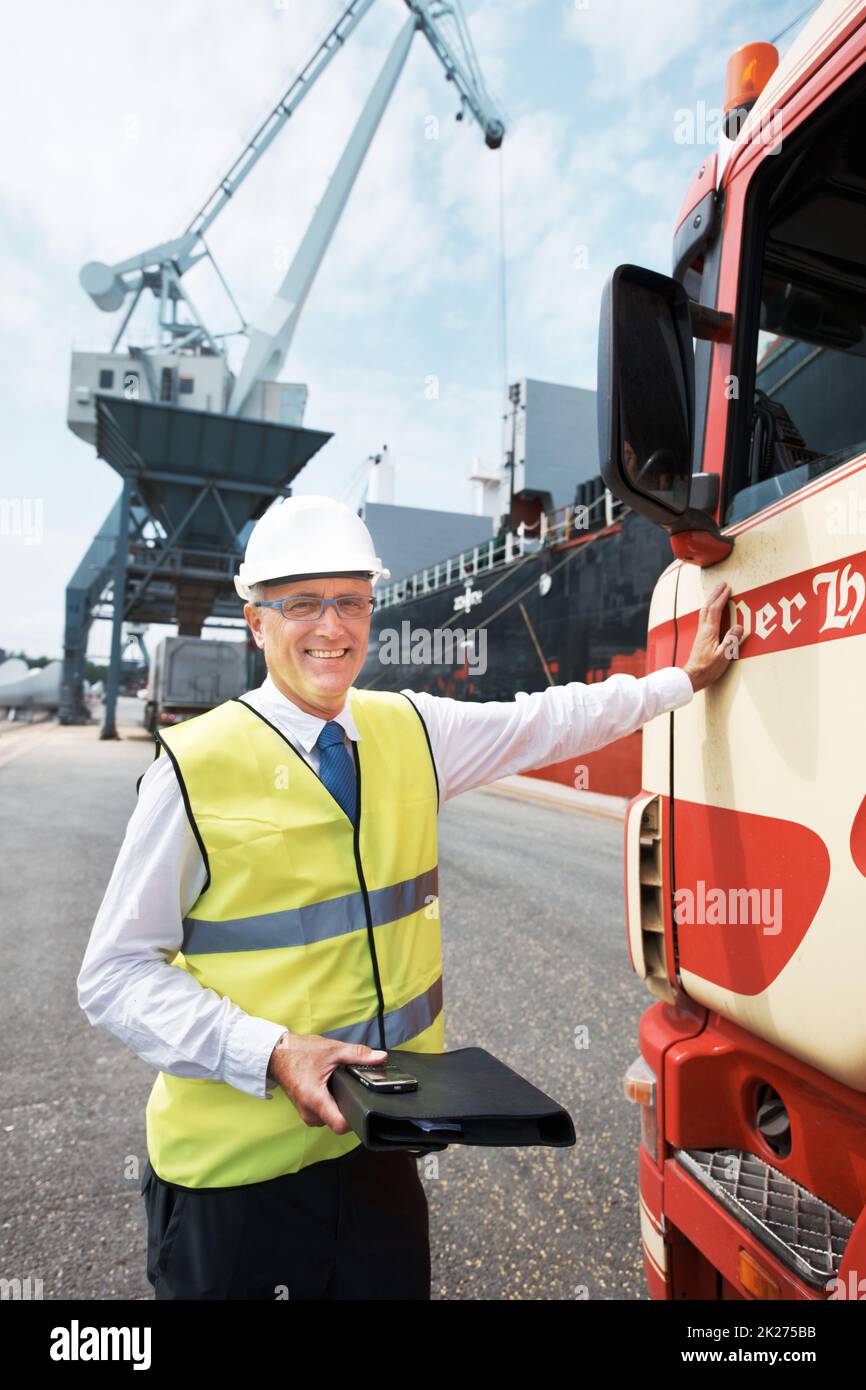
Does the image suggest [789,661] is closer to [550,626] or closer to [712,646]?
[712,646]

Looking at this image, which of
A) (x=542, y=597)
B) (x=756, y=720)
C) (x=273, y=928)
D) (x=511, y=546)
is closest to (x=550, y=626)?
(x=542, y=597)

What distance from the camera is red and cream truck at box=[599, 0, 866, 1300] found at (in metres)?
1.36

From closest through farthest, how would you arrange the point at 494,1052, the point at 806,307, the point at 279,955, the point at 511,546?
the point at 279,955 → the point at 806,307 → the point at 494,1052 → the point at 511,546

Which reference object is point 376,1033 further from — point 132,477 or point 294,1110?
point 132,477

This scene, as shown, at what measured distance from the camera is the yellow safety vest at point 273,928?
144cm

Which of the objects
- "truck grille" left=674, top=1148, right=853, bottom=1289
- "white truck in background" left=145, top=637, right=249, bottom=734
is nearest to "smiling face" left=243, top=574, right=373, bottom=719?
"truck grille" left=674, top=1148, right=853, bottom=1289

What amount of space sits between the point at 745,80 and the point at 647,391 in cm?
90

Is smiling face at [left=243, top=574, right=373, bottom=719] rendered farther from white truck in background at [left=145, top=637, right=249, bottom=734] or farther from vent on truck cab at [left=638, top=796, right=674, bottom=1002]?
white truck in background at [left=145, top=637, right=249, bottom=734]

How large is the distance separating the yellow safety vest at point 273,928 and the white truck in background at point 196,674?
2100cm

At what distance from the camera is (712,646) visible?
1.71 metres

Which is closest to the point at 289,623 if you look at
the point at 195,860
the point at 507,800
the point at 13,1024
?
the point at 195,860

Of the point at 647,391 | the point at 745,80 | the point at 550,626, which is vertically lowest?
the point at 647,391

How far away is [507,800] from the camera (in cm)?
1297

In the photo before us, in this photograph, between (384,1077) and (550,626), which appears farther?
(550,626)
